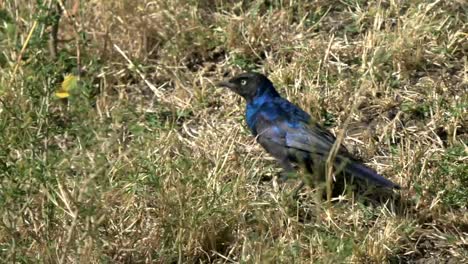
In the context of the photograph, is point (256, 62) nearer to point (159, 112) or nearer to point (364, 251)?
point (159, 112)

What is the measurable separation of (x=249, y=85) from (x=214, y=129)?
1.01 ft

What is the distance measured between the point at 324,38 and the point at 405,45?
55 cm

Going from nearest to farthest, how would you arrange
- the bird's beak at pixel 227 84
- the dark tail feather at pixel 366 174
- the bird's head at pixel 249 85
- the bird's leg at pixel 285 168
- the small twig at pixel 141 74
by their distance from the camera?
the dark tail feather at pixel 366 174 → the bird's leg at pixel 285 168 → the bird's head at pixel 249 85 → the bird's beak at pixel 227 84 → the small twig at pixel 141 74

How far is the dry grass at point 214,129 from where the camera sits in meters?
4.47

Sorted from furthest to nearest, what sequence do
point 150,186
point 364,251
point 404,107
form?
1. point 404,107
2. point 150,186
3. point 364,251

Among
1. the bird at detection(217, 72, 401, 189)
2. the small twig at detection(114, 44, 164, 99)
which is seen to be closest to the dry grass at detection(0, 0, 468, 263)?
the small twig at detection(114, 44, 164, 99)

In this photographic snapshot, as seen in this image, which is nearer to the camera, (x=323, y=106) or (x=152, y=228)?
(x=152, y=228)

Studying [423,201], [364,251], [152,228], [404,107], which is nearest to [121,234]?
[152,228]

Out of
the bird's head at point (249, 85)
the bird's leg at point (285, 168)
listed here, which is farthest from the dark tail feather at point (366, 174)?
the bird's head at point (249, 85)

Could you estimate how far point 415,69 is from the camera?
242 inches

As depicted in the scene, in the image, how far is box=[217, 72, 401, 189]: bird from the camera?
5215 mm

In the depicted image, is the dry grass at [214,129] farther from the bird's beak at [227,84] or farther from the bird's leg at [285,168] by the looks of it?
the bird's beak at [227,84]

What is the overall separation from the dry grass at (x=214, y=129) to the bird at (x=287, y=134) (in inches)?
4.8

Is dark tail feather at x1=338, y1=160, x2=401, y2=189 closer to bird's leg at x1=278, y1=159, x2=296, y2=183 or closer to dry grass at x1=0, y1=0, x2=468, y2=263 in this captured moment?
dry grass at x1=0, y1=0, x2=468, y2=263
